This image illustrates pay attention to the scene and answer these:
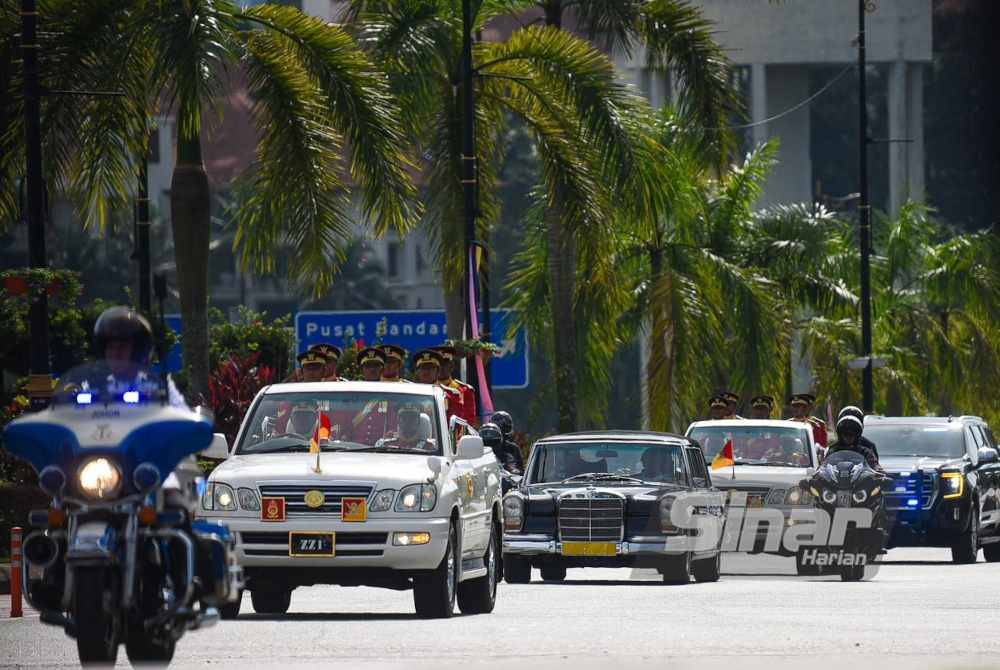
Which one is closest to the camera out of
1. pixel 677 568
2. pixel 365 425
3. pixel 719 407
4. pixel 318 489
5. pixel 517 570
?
pixel 318 489

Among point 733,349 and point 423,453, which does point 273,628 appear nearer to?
point 423,453

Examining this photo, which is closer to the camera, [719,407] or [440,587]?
[440,587]

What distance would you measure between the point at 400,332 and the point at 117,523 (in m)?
29.1

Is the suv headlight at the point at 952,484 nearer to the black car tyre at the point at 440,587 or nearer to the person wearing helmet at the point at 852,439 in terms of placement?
the person wearing helmet at the point at 852,439

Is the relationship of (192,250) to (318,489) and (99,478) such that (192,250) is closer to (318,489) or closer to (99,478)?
(318,489)

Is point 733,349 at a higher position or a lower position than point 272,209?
lower

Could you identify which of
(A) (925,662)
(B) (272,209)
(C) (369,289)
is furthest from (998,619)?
(C) (369,289)

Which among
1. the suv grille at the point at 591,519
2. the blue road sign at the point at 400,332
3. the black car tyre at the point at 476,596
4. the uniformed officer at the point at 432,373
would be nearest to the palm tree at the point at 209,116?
the uniformed officer at the point at 432,373

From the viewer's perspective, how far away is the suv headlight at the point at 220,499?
16.5 metres

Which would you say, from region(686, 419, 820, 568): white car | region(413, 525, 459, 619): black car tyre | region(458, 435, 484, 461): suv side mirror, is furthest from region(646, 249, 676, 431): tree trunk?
region(458, 435, 484, 461): suv side mirror

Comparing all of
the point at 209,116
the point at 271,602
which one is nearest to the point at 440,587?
the point at 271,602

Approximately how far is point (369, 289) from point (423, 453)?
280ft

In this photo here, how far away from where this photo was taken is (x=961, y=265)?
4950 cm

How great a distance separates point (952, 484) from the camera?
2816 cm
